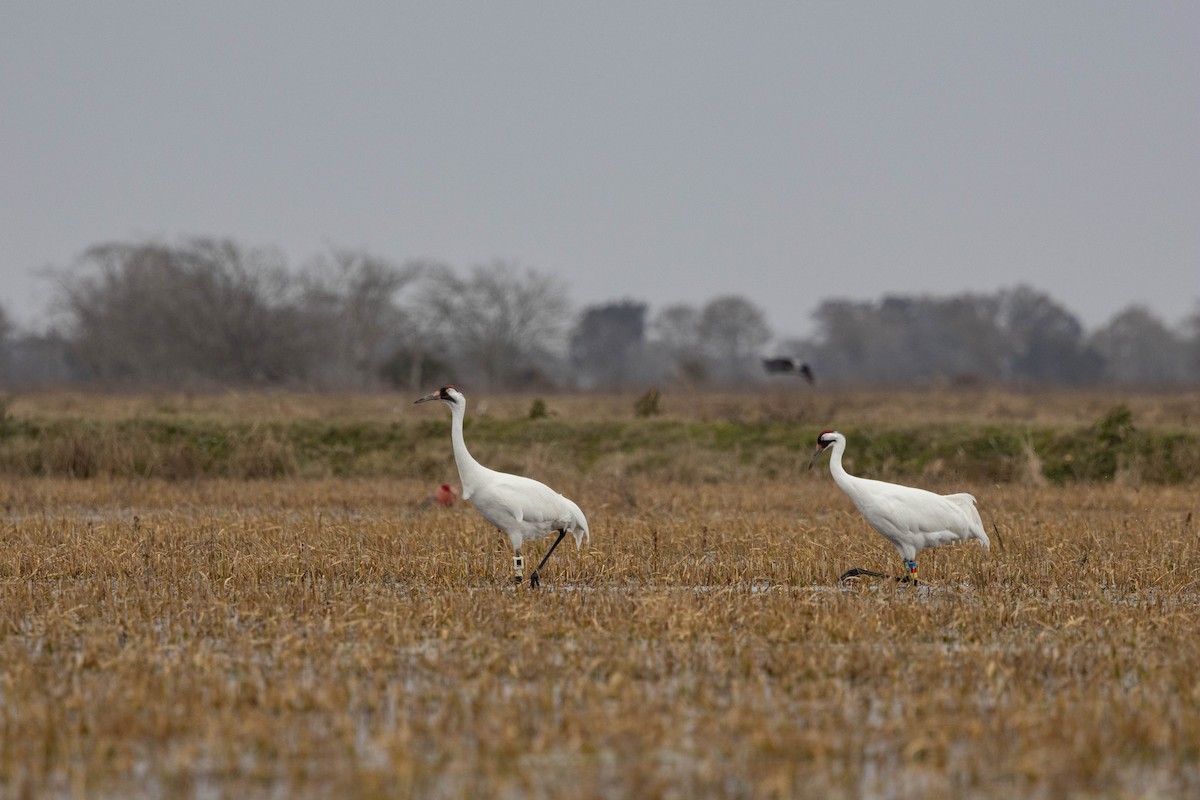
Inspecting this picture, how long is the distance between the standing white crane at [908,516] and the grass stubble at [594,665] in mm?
344

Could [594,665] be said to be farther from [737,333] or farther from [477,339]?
[737,333]

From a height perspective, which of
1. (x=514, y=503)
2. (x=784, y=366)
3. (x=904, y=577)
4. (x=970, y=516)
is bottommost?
(x=904, y=577)

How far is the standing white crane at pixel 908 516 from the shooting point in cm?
1080

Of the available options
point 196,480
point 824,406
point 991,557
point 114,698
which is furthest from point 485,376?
point 114,698

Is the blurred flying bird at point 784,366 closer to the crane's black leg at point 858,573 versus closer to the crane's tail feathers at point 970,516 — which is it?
the crane's tail feathers at point 970,516

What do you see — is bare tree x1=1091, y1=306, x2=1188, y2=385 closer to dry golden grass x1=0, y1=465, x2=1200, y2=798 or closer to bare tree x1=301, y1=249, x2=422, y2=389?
bare tree x1=301, y1=249, x2=422, y2=389

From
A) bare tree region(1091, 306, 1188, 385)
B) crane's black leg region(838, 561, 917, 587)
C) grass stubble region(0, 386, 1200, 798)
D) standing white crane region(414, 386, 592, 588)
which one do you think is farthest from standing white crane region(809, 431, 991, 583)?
bare tree region(1091, 306, 1188, 385)

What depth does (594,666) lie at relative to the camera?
23.4ft

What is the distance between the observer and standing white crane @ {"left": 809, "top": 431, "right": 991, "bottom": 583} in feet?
35.4

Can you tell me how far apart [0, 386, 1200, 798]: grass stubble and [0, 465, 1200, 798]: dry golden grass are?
2 cm

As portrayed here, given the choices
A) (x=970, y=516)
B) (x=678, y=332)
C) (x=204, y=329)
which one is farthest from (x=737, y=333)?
(x=970, y=516)

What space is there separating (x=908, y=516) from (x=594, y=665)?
4.50 meters

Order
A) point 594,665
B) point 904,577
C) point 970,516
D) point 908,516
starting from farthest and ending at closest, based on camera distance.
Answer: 1. point 970,516
2. point 904,577
3. point 908,516
4. point 594,665

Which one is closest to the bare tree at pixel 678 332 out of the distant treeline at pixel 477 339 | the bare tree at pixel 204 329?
the distant treeline at pixel 477 339
